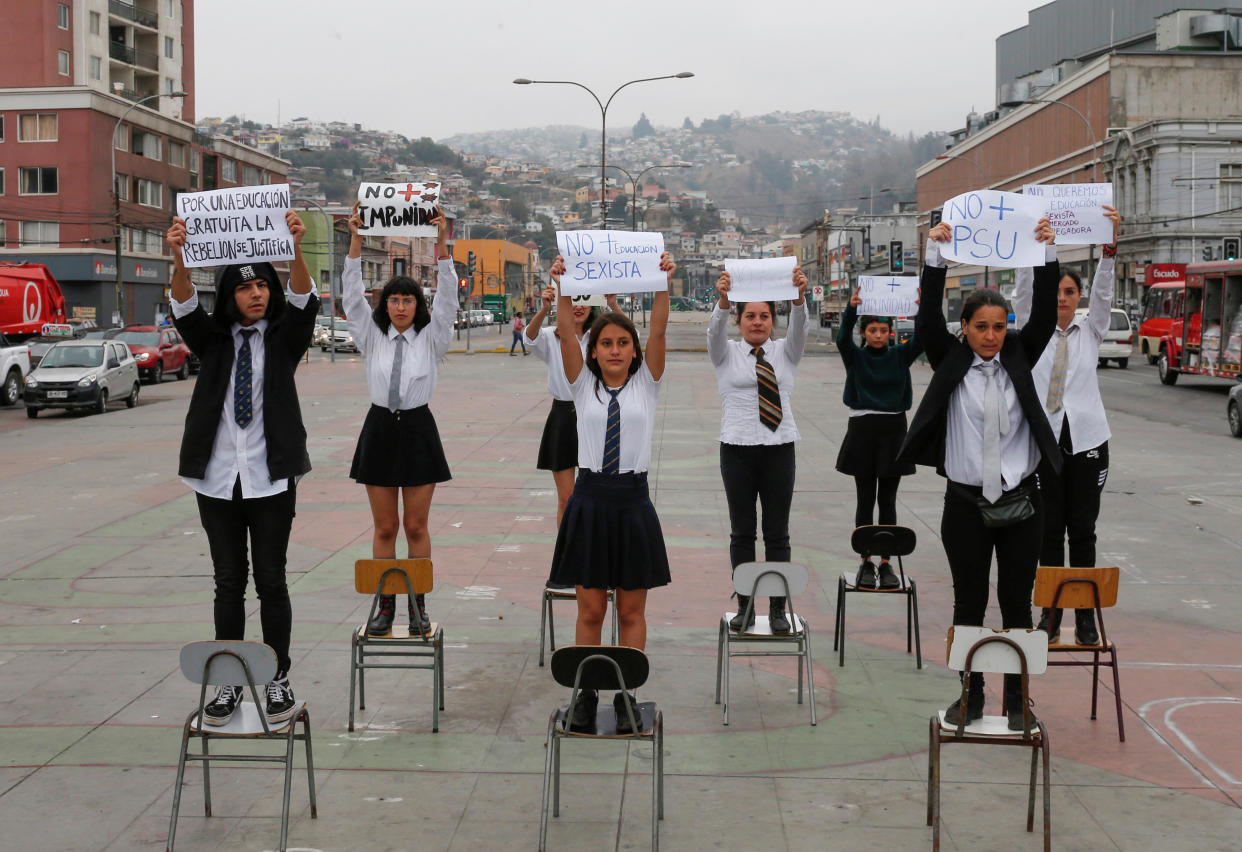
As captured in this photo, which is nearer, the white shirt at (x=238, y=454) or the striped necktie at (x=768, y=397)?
the white shirt at (x=238, y=454)

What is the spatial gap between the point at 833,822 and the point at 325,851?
1.89m

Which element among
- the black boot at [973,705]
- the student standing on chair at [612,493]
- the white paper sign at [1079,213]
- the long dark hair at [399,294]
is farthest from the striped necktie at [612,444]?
the white paper sign at [1079,213]

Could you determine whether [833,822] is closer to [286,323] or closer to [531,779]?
[531,779]

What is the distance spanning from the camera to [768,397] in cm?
682

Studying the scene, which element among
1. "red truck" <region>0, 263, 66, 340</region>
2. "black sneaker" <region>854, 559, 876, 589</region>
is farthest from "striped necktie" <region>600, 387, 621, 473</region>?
"red truck" <region>0, 263, 66, 340</region>

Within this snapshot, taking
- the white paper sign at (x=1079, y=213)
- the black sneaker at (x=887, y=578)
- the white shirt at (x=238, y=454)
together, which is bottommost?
the black sneaker at (x=887, y=578)

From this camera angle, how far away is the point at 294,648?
734cm

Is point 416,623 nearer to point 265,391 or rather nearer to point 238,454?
point 238,454

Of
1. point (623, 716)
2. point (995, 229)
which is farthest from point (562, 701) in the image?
point (995, 229)

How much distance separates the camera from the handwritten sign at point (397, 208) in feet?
22.3

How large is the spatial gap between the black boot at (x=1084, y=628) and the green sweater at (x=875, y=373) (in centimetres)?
165

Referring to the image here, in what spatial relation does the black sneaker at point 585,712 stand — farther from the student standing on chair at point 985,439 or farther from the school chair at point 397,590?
the student standing on chair at point 985,439

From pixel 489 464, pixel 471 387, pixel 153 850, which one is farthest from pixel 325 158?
pixel 153 850

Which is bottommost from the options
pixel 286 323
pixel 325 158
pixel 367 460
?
pixel 367 460
